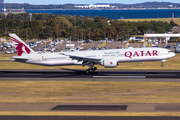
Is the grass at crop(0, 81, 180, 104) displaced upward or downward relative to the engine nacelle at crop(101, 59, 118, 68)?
downward

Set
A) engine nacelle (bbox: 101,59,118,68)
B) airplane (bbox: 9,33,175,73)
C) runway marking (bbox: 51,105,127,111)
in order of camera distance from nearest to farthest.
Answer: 1. runway marking (bbox: 51,105,127,111)
2. engine nacelle (bbox: 101,59,118,68)
3. airplane (bbox: 9,33,175,73)

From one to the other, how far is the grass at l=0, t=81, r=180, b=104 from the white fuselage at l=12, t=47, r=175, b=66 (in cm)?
791

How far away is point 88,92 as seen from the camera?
108 feet

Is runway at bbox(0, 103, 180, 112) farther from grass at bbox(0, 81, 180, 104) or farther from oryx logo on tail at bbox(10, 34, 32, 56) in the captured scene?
oryx logo on tail at bbox(10, 34, 32, 56)

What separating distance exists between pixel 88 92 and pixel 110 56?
14.6m

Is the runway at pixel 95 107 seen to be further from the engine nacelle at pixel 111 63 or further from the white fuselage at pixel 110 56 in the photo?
the engine nacelle at pixel 111 63

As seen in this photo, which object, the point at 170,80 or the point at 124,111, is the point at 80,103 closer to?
the point at 124,111

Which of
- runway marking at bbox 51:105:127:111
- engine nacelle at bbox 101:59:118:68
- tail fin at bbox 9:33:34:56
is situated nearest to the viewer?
runway marking at bbox 51:105:127:111

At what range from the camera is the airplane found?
45.5m

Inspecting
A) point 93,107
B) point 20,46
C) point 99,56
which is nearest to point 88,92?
point 93,107

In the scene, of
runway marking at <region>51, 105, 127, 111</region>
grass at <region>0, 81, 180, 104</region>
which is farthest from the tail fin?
runway marking at <region>51, 105, 127, 111</region>

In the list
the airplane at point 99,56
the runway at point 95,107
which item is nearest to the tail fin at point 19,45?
the airplane at point 99,56

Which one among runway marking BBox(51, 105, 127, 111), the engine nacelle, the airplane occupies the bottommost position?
runway marking BBox(51, 105, 127, 111)

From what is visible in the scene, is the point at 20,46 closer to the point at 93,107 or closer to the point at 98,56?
the point at 98,56
